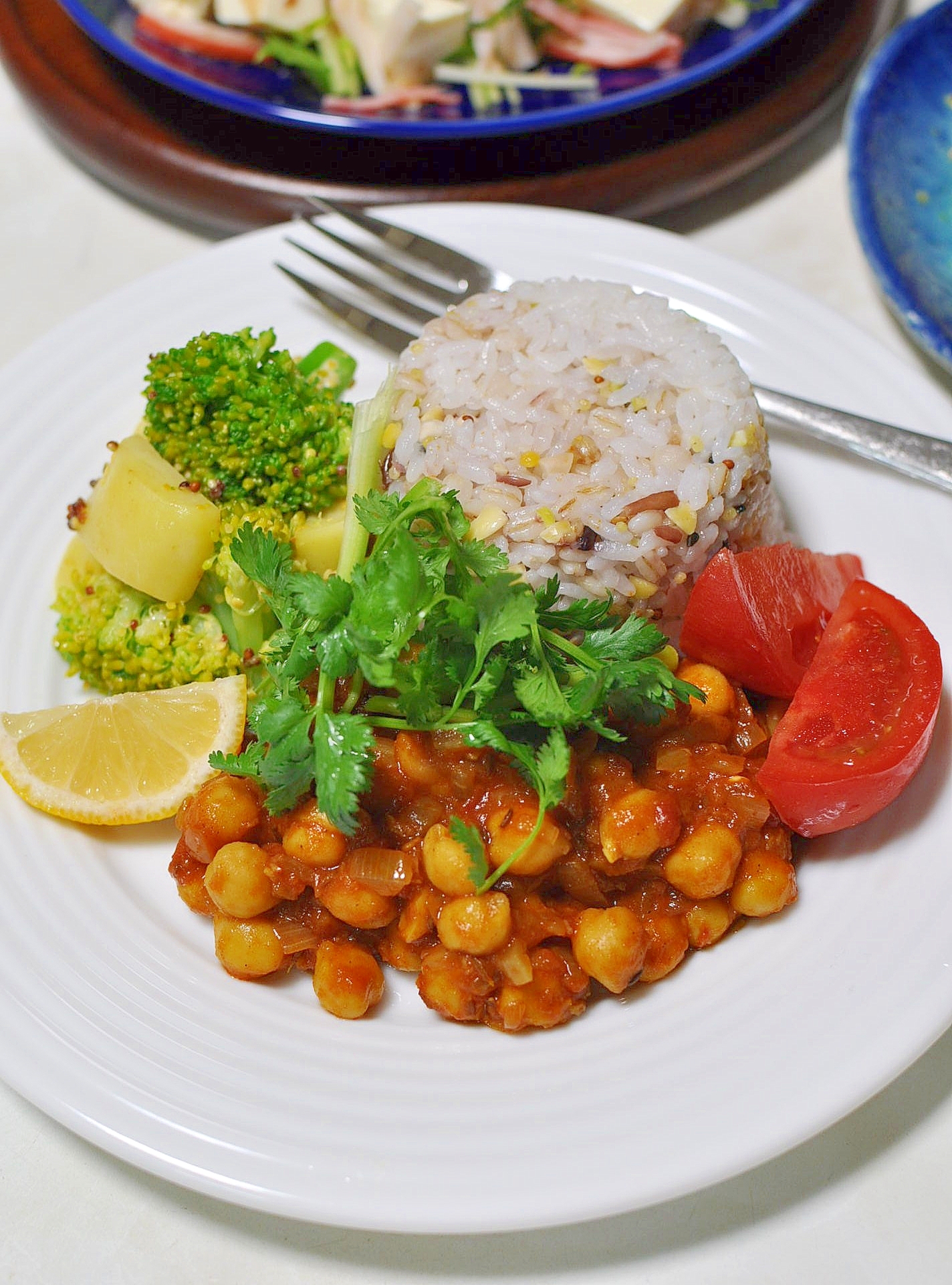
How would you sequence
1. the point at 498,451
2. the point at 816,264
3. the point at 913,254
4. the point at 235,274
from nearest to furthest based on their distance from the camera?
the point at 498,451
the point at 235,274
the point at 913,254
the point at 816,264

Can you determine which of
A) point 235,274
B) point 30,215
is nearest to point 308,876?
point 235,274

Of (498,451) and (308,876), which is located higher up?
(498,451)

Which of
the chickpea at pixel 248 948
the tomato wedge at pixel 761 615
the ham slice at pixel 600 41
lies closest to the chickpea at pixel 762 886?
the tomato wedge at pixel 761 615

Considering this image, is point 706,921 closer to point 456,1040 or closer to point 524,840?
point 524,840

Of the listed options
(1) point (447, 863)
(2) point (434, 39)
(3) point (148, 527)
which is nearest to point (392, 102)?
(2) point (434, 39)

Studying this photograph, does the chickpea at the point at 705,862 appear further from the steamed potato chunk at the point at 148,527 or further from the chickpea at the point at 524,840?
the steamed potato chunk at the point at 148,527

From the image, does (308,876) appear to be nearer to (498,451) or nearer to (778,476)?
(498,451)
